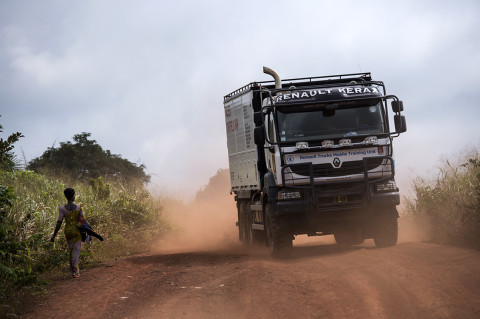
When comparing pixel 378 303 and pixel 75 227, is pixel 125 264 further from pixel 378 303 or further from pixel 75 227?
pixel 378 303

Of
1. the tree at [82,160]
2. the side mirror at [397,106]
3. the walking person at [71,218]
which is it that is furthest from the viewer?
the tree at [82,160]

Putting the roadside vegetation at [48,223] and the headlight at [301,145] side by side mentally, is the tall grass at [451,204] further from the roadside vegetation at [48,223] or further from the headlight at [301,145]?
the roadside vegetation at [48,223]

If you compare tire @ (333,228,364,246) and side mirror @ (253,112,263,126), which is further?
tire @ (333,228,364,246)

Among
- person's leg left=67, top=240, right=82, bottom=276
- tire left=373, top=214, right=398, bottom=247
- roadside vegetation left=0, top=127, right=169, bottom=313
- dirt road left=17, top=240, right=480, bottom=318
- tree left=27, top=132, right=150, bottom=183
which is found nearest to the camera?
dirt road left=17, top=240, right=480, bottom=318

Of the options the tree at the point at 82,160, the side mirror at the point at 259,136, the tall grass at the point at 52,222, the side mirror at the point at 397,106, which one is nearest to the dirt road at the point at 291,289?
the tall grass at the point at 52,222

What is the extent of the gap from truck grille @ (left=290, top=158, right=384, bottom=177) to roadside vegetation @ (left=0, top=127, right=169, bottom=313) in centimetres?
539

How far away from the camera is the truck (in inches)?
535

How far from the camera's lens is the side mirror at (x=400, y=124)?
13.8m

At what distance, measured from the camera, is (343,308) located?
8188 millimetres

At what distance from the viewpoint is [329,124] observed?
13.9m

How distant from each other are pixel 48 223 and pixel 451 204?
9177mm

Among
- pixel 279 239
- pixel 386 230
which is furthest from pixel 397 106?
pixel 279 239

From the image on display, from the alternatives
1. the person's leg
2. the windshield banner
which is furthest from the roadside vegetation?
the windshield banner

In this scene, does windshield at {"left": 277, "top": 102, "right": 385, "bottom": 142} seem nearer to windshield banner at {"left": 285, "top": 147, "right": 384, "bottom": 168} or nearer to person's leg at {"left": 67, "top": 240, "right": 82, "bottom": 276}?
windshield banner at {"left": 285, "top": 147, "right": 384, "bottom": 168}
